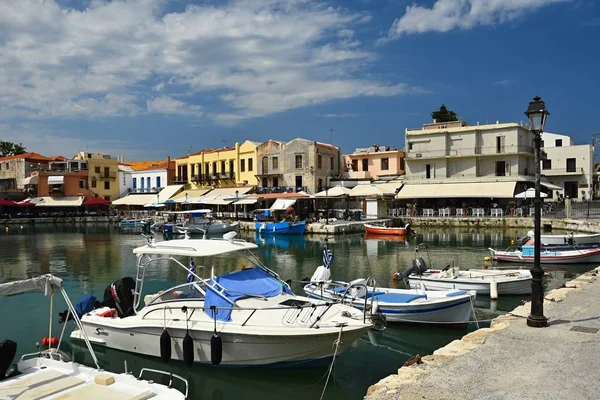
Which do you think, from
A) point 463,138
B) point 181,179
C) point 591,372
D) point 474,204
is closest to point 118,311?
point 591,372

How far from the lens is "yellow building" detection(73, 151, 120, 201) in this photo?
7012 cm

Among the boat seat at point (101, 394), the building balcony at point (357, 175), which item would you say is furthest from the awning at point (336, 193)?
the boat seat at point (101, 394)

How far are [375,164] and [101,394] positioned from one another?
53.8 meters

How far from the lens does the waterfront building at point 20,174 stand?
68.0 metres

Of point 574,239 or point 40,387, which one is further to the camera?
point 574,239

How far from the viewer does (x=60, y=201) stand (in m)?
66.6

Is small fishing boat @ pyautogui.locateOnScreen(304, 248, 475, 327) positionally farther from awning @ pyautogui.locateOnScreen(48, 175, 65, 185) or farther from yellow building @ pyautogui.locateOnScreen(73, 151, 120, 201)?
yellow building @ pyautogui.locateOnScreen(73, 151, 120, 201)

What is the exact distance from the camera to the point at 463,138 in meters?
51.4

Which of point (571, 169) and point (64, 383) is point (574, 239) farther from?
point (571, 169)

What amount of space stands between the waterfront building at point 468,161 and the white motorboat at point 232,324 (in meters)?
39.6

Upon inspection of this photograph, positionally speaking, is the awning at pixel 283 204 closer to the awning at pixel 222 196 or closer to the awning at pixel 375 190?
the awning at pixel 375 190

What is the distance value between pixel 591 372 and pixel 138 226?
53.1 meters

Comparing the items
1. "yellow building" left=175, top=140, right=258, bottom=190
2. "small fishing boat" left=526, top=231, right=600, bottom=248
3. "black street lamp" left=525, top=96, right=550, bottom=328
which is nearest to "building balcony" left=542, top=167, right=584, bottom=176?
"yellow building" left=175, top=140, right=258, bottom=190

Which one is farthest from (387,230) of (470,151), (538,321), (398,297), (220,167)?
(538,321)
